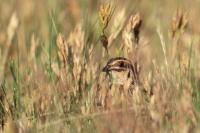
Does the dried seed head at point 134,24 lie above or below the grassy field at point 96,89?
above

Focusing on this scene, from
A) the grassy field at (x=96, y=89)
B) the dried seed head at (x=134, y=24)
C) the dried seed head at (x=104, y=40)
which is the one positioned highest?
the dried seed head at (x=134, y=24)

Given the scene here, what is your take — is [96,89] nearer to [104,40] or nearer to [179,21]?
[104,40]

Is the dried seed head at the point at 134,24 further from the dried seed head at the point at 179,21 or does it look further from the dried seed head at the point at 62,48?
the dried seed head at the point at 62,48

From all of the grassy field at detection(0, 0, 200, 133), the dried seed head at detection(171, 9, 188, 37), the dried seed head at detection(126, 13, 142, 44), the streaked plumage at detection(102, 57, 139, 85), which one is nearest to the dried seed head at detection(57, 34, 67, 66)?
the grassy field at detection(0, 0, 200, 133)

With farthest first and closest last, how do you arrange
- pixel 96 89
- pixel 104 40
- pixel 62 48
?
pixel 104 40 < pixel 62 48 < pixel 96 89

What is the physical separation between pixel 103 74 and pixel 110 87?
0.10 meters

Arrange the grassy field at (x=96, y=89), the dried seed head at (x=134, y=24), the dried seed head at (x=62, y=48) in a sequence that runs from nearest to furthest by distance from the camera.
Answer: the grassy field at (x=96, y=89), the dried seed head at (x=62, y=48), the dried seed head at (x=134, y=24)

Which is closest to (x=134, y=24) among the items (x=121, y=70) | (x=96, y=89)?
(x=121, y=70)

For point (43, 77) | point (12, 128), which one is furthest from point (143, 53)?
point (12, 128)

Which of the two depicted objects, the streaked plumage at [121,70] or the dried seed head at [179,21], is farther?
the dried seed head at [179,21]

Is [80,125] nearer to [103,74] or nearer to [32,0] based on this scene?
[103,74]

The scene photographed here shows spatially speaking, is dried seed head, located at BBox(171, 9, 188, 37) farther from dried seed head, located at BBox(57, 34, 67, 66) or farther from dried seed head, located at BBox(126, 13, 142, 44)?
dried seed head, located at BBox(57, 34, 67, 66)

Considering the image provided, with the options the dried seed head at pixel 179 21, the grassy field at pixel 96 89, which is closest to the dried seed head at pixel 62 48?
the grassy field at pixel 96 89

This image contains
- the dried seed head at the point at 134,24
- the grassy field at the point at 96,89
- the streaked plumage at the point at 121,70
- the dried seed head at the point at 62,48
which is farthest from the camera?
the dried seed head at the point at 134,24
